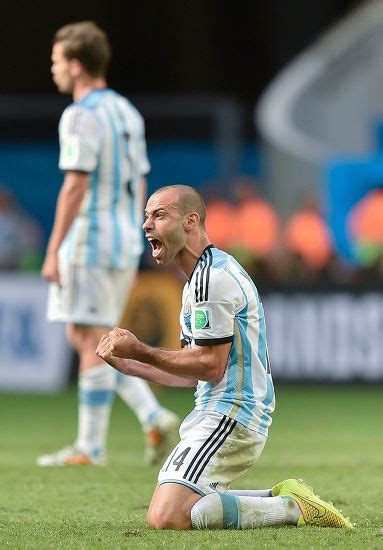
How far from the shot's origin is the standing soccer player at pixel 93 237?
7797 millimetres

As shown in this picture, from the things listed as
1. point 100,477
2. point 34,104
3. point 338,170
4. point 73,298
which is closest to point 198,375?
point 100,477

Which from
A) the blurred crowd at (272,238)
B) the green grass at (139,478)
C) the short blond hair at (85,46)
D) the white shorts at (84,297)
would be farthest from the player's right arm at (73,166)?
the blurred crowd at (272,238)

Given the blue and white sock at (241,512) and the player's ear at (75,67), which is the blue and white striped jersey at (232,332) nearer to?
the blue and white sock at (241,512)

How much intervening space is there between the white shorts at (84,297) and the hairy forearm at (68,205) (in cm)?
26

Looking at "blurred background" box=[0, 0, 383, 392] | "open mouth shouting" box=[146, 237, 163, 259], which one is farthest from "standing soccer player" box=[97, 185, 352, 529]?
"blurred background" box=[0, 0, 383, 392]

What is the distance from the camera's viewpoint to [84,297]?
7.85 m

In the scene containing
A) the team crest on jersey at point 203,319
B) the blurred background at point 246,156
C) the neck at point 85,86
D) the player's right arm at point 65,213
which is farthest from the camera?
the blurred background at point 246,156

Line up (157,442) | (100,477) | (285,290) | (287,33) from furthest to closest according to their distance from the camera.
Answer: (287,33)
(285,290)
(157,442)
(100,477)

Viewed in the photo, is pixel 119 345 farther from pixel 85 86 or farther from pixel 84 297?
pixel 85 86

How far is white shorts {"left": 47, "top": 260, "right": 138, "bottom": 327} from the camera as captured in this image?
25.8 feet

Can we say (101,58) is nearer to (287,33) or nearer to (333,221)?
(333,221)

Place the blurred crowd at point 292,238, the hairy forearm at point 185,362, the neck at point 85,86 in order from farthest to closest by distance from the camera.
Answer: the blurred crowd at point 292,238, the neck at point 85,86, the hairy forearm at point 185,362

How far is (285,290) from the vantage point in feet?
46.0

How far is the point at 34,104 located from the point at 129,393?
15.1 metres
